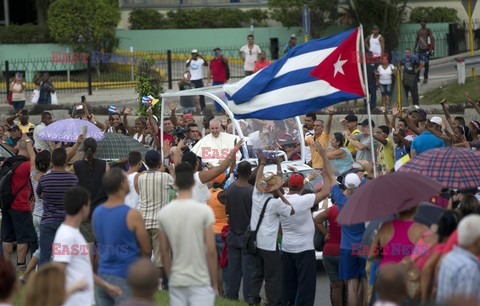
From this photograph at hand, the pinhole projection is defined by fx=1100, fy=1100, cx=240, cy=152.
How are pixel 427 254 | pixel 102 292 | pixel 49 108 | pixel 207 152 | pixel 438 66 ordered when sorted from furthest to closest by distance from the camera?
pixel 438 66
pixel 49 108
pixel 207 152
pixel 102 292
pixel 427 254

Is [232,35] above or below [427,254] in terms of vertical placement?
above

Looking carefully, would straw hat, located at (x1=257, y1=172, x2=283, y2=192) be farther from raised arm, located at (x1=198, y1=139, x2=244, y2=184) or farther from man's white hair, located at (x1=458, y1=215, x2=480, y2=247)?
man's white hair, located at (x1=458, y1=215, x2=480, y2=247)

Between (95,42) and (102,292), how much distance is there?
26385 mm

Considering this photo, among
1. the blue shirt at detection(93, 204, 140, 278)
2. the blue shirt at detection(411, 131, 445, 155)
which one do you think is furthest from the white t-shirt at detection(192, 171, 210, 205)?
the blue shirt at detection(411, 131, 445, 155)

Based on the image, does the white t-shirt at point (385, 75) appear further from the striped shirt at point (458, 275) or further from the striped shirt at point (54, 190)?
the striped shirt at point (458, 275)

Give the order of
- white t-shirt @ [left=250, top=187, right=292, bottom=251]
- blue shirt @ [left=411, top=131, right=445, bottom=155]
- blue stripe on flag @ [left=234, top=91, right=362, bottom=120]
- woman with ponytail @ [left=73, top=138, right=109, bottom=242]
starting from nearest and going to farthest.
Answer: white t-shirt @ [left=250, top=187, right=292, bottom=251], woman with ponytail @ [left=73, top=138, right=109, bottom=242], blue stripe on flag @ [left=234, top=91, right=362, bottom=120], blue shirt @ [left=411, top=131, right=445, bottom=155]

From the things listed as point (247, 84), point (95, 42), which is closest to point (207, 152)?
point (247, 84)

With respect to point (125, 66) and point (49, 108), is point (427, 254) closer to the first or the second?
point (49, 108)

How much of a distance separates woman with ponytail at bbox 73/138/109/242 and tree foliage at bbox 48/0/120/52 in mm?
22900

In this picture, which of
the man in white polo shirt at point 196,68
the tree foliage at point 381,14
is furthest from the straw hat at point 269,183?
the tree foliage at point 381,14

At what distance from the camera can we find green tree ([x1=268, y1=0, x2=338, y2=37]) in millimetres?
34094

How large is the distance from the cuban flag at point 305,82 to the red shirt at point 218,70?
12683 mm

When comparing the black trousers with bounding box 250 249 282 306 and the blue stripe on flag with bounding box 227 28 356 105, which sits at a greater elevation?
the blue stripe on flag with bounding box 227 28 356 105

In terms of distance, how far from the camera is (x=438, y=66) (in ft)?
102
